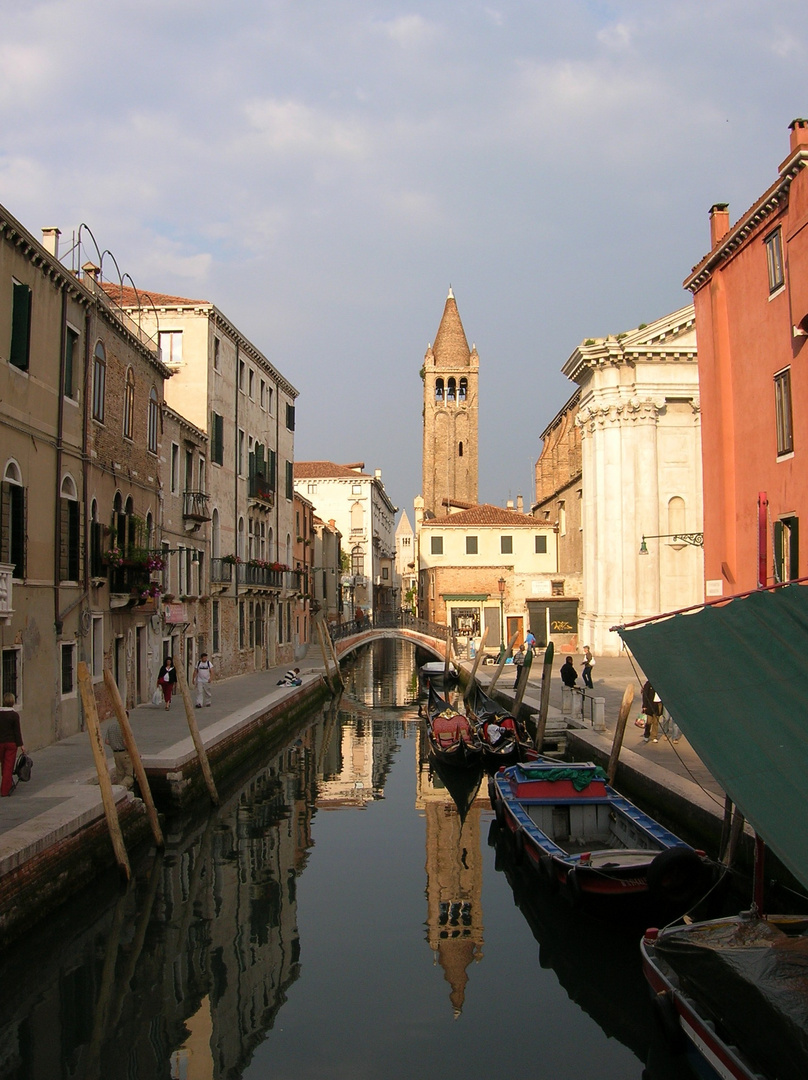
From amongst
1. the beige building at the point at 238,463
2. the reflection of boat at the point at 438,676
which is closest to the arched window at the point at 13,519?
the beige building at the point at 238,463

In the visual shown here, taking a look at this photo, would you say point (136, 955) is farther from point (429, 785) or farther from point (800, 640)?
point (429, 785)

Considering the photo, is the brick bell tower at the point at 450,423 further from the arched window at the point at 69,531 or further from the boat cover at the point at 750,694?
the boat cover at the point at 750,694

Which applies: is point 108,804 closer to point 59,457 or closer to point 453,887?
point 453,887

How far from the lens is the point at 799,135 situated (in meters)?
13.4

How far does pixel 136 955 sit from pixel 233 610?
1963 centimetres

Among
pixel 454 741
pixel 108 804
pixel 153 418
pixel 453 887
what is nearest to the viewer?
pixel 108 804

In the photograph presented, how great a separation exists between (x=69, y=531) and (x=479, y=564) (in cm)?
3076

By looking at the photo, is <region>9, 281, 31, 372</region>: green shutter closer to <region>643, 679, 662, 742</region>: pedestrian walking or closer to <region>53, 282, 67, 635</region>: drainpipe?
<region>53, 282, 67, 635</region>: drainpipe

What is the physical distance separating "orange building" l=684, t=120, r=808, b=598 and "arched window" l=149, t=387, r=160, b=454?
11.6m

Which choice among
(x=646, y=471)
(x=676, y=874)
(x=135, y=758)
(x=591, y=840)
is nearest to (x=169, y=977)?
(x=135, y=758)

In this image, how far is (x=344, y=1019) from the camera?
734 cm

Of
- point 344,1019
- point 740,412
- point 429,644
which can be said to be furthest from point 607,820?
point 429,644

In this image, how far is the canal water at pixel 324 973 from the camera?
22.0 ft

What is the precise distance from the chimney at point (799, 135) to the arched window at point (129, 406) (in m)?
12.5
